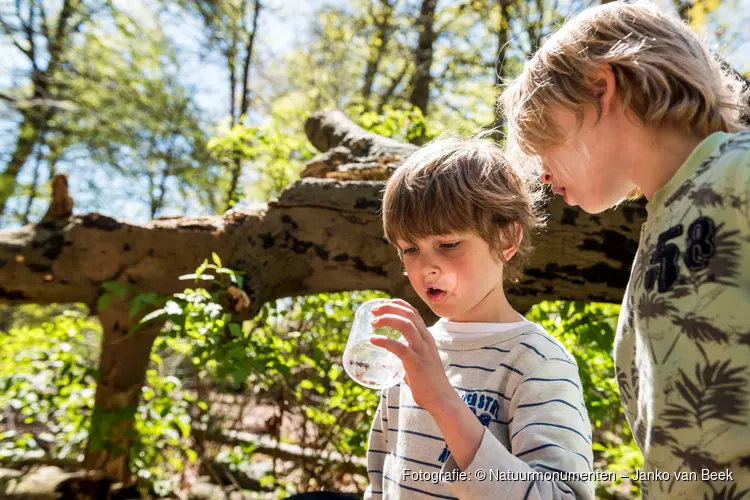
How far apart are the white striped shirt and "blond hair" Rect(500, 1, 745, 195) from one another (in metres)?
0.48

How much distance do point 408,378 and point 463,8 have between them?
8589 millimetres

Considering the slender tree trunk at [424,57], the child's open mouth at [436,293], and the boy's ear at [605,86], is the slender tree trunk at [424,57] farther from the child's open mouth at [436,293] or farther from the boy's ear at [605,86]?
the boy's ear at [605,86]

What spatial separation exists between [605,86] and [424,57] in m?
8.19

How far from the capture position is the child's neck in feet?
3.59

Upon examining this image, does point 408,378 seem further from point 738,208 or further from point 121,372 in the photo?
point 121,372

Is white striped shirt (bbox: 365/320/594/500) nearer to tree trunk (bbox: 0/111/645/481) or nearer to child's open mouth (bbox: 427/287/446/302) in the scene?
child's open mouth (bbox: 427/287/446/302)

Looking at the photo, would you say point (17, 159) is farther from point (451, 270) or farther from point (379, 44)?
point (451, 270)

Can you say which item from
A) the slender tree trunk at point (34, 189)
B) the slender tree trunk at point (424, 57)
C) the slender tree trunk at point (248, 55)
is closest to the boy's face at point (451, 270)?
the slender tree trunk at point (424, 57)

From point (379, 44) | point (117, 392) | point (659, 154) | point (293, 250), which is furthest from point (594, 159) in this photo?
point (379, 44)

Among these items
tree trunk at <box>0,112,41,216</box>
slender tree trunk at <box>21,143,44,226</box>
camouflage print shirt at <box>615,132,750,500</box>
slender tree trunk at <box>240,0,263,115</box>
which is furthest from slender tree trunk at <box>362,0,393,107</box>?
camouflage print shirt at <box>615,132,750,500</box>

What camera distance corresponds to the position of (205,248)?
3.16m

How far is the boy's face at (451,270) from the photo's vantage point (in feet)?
4.67

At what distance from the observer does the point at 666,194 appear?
1.04 m

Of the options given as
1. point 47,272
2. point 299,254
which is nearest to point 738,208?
point 299,254
